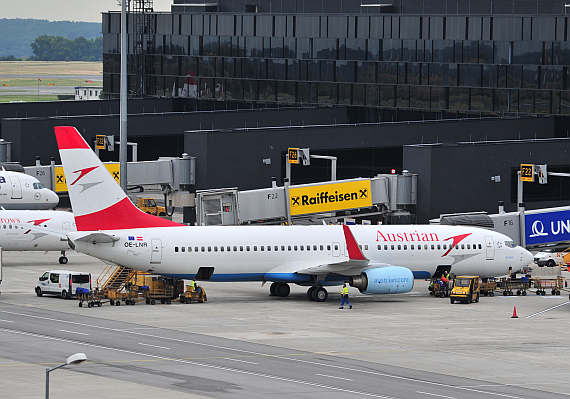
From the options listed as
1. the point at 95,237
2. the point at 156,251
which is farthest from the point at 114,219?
the point at 156,251

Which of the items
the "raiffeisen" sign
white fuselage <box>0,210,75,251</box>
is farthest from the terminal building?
white fuselage <box>0,210,75,251</box>

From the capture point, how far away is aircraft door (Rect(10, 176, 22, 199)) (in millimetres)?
79562

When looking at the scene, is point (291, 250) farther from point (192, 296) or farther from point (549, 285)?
point (549, 285)

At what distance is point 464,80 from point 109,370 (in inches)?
2595

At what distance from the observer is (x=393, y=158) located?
90500mm

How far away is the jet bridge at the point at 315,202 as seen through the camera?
218 feet

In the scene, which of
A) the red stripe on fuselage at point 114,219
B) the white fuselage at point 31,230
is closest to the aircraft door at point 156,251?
the red stripe on fuselage at point 114,219

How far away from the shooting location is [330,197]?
7138 cm

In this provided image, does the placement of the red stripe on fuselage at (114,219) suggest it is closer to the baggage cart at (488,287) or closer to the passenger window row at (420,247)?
the passenger window row at (420,247)

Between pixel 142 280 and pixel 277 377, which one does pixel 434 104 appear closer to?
pixel 142 280

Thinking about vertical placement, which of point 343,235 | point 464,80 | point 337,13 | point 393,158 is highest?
point 337,13

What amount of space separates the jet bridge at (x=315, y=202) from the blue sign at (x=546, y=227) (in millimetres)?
9216

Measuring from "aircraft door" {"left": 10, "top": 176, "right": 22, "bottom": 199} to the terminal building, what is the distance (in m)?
→ 9.15

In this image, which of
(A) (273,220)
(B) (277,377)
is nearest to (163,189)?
(A) (273,220)
